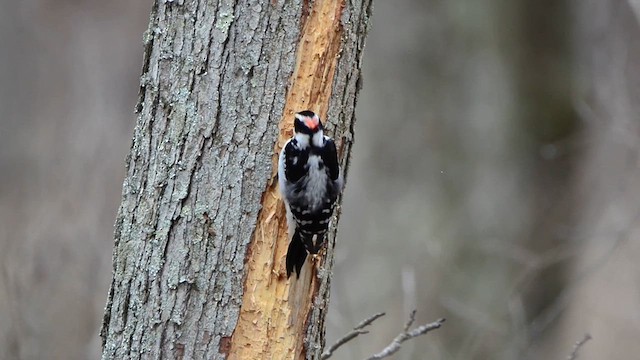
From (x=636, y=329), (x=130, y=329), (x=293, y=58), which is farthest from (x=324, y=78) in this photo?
(x=636, y=329)

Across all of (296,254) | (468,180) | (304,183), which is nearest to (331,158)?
(304,183)

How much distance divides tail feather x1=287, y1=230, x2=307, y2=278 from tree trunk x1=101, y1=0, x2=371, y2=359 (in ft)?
0.12

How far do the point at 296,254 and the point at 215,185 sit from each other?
37 cm

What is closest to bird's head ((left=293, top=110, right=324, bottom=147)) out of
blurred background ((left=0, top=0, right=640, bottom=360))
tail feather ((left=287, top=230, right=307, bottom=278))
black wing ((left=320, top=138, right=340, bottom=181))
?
black wing ((left=320, top=138, right=340, bottom=181))

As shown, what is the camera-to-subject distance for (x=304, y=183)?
126 inches

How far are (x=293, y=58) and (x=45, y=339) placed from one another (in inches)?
115

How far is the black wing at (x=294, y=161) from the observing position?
2973 mm

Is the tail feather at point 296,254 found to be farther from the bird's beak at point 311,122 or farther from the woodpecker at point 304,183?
the bird's beak at point 311,122

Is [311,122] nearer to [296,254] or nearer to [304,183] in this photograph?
[304,183]

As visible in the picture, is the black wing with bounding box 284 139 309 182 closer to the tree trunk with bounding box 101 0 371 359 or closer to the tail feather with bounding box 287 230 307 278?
the tree trunk with bounding box 101 0 371 359

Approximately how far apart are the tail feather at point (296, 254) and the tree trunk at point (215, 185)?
37 millimetres

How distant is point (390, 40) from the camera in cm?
643

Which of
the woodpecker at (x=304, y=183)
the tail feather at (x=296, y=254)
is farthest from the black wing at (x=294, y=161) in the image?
the tail feather at (x=296, y=254)

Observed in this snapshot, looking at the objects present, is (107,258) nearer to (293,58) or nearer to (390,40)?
(390,40)
